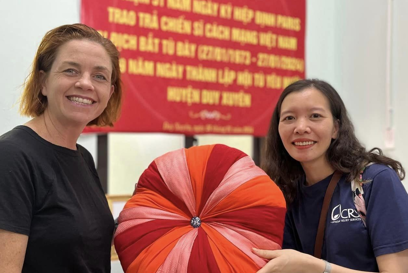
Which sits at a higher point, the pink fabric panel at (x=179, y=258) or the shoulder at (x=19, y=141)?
the shoulder at (x=19, y=141)

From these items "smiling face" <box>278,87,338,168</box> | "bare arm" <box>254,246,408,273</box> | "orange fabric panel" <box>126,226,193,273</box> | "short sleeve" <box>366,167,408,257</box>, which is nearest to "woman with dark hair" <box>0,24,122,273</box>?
"orange fabric panel" <box>126,226,193,273</box>

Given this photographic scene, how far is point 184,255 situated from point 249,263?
19 cm

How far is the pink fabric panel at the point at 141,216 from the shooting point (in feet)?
4.77

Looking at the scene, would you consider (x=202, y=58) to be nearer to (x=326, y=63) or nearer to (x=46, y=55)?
(x=326, y=63)

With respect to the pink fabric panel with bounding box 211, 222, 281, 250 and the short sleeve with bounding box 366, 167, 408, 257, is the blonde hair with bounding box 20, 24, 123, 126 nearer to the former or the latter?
the pink fabric panel with bounding box 211, 222, 281, 250

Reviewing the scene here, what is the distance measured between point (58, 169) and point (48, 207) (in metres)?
0.13

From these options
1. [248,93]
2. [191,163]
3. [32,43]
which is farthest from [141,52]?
[191,163]

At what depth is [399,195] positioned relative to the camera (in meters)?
1.55

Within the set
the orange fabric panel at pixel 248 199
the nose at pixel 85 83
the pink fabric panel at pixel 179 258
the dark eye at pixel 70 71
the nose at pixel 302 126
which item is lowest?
the pink fabric panel at pixel 179 258

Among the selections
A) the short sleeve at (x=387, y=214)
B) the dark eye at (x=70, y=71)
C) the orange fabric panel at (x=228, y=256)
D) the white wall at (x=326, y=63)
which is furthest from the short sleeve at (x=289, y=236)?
the white wall at (x=326, y=63)

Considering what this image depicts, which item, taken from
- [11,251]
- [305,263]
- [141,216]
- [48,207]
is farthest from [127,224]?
[305,263]

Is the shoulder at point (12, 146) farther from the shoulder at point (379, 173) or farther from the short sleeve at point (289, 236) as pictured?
the shoulder at point (379, 173)

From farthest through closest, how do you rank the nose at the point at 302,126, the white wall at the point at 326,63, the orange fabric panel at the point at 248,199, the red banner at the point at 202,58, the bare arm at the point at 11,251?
1. the red banner at the point at 202,58
2. the white wall at the point at 326,63
3. the nose at the point at 302,126
4. the orange fabric panel at the point at 248,199
5. the bare arm at the point at 11,251

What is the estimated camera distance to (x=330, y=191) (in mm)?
1690
